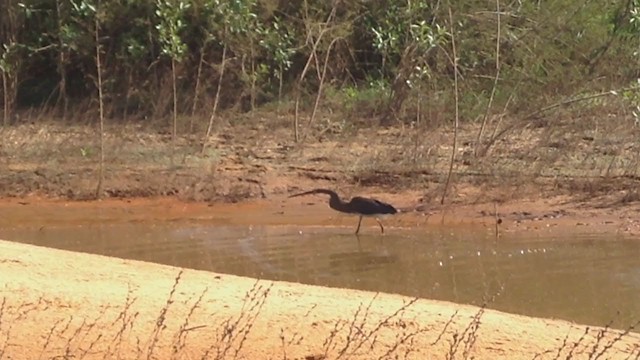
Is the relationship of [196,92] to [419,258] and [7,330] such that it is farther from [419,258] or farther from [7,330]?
[7,330]

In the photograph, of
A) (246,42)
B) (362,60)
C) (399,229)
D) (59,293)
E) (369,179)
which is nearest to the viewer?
(59,293)

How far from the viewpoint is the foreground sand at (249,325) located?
769cm

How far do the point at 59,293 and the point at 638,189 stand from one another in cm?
940

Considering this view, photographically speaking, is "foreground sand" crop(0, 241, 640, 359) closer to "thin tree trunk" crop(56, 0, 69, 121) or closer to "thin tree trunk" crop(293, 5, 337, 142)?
"thin tree trunk" crop(293, 5, 337, 142)

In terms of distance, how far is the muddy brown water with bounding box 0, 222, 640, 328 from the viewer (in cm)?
1102

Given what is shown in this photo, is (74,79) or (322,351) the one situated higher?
(322,351)

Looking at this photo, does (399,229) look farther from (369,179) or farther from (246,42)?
(246,42)

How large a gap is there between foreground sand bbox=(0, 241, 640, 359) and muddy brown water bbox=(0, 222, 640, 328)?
4.14 ft

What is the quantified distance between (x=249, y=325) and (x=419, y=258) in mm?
5433

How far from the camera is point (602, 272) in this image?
12.3 meters

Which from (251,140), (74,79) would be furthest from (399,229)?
(74,79)

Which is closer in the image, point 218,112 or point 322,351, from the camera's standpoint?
point 322,351

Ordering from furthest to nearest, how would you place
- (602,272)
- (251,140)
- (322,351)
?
(251,140) → (602,272) → (322,351)

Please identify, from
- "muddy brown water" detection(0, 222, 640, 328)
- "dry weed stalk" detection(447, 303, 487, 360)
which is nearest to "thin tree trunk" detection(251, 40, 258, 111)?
"muddy brown water" detection(0, 222, 640, 328)
